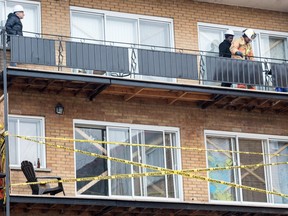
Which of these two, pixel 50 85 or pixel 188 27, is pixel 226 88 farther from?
pixel 50 85

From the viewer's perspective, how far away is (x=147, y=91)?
3053 centimetres

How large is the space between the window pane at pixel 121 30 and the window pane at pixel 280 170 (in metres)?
4.78

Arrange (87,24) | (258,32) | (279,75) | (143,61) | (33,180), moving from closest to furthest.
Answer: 1. (33,180)
2. (143,61)
3. (87,24)
4. (279,75)
5. (258,32)

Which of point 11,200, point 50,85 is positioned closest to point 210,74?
point 50,85

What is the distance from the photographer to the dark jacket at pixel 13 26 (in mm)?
29062

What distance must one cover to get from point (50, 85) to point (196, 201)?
15.7ft

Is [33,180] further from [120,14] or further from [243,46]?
[243,46]

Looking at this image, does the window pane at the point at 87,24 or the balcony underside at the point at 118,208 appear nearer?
the balcony underside at the point at 118,208

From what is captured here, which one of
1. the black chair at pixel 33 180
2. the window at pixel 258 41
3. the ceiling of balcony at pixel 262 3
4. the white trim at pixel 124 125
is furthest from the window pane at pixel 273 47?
the black chair at pixel 33 180

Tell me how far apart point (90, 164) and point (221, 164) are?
3.81 metres

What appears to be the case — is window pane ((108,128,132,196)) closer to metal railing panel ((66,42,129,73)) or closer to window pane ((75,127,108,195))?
window pane ((75,127,108,195))

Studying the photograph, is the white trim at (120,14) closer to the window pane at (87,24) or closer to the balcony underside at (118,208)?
the window pane at (87,24)

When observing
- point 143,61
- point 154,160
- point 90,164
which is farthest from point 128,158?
point 143,61

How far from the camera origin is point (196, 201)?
3070cm
